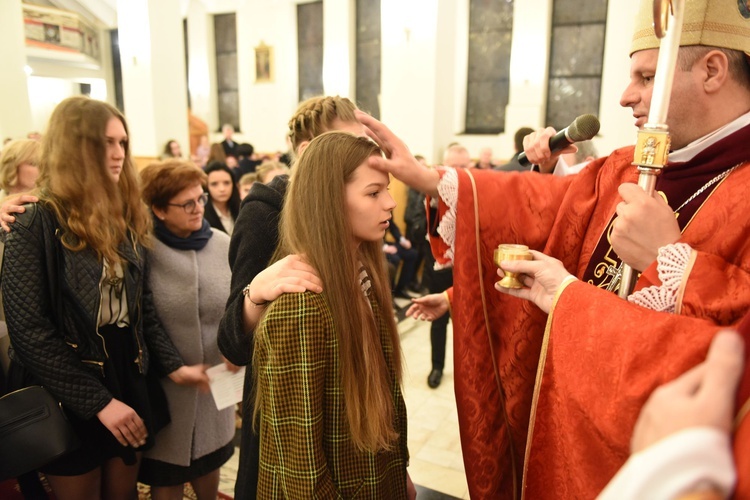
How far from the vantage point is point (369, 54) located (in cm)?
1166

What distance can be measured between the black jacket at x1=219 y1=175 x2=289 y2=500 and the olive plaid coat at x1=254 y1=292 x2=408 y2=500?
0.17 meters

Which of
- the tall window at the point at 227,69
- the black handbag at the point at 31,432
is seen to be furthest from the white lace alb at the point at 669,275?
the tall window at the point at 227,69

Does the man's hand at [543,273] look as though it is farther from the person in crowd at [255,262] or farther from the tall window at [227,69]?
the tall window at [227,69]

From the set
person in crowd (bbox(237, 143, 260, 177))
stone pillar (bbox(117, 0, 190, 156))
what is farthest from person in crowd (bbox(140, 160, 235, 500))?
stone pillar (bbox(117, 0, 190, 156))

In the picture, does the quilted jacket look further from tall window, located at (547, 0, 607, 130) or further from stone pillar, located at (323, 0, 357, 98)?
stone pillar, located at (323, 0, 357, 98)

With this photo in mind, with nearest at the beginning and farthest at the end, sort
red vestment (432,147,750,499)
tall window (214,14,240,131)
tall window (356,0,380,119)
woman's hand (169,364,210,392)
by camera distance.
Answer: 1. red vestment (432,147,750,499)
2. woman's hand (169,364,210,392)
3. tall window (356,0,380,119)
4. tall window (214,14,240,131)

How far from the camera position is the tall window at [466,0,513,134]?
10.3m

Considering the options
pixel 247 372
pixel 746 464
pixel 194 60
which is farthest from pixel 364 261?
pixel 194 60

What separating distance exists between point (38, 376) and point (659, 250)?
1959mm

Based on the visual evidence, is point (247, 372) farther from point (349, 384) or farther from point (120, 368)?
point (120, 368)

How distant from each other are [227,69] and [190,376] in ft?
42.7

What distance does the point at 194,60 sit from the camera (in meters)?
13.6

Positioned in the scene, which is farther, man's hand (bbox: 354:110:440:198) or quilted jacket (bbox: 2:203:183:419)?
quilted jacket (bbox: 2:203:183:419)

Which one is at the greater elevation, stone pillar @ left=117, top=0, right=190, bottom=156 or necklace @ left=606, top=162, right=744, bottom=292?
stone pillar @ left=117, top=0, right=190, bottom=156
